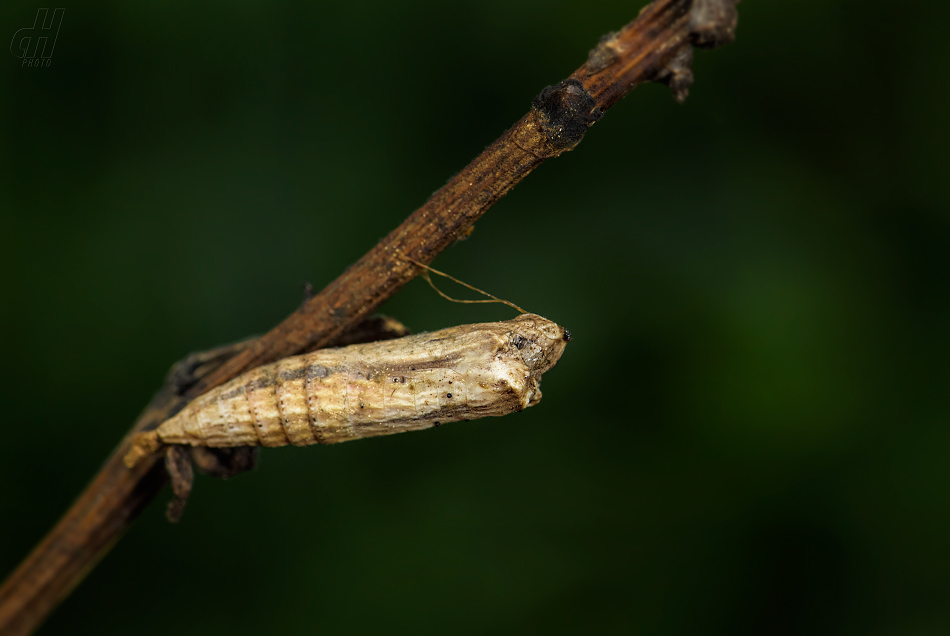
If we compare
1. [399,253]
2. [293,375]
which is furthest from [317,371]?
[399,253]

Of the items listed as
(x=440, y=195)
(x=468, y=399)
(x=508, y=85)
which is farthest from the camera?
(x=508, y=85)

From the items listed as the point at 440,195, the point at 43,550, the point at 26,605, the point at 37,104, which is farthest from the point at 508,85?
the point at 26,605

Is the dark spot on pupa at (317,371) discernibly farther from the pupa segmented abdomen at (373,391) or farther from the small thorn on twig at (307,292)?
the small thorn on twig at (307,292)

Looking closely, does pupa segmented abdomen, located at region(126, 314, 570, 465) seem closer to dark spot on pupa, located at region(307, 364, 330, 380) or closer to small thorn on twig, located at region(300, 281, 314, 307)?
dark spot on pupa, located at region(307, 364, 330, 380)

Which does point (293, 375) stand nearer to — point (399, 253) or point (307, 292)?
point (307, 292)

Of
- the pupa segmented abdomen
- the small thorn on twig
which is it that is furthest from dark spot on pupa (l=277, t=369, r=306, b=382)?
the small thorn on twig

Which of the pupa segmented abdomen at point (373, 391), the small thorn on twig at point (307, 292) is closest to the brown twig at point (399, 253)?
the small thorn on twig at point (307, 292)

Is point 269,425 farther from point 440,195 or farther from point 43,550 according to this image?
point 43,550
